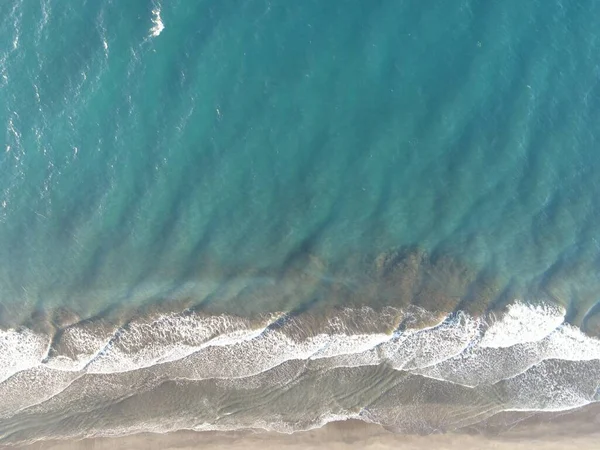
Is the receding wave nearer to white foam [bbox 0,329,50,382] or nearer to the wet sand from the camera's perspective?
white foam [bbox 0,329,50,382]

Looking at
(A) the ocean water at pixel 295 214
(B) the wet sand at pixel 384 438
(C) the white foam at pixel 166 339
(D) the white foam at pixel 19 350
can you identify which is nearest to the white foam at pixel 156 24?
(A) the ocean water at pixel 295 214

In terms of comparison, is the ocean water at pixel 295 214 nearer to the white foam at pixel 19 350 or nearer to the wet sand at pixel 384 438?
the white foam at pixel 19 350

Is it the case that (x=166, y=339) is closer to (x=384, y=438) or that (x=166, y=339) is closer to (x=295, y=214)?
(x=295, y=214)

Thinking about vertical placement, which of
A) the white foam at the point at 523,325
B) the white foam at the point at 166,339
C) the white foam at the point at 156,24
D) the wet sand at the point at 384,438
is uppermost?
the white foam at the point at 156,24

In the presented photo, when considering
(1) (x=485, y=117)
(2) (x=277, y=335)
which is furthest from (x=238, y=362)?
(1) (x=485, y=117)

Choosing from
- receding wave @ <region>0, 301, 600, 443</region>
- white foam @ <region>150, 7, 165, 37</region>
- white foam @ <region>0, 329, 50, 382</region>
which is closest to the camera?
receding wave @ <region>0, 301, 600, 443</region>

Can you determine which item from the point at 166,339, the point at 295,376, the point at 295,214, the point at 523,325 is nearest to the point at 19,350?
the point at 166,339

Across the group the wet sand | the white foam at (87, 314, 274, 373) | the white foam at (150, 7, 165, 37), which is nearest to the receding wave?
the white foam at (87, 314, 274, 373)
